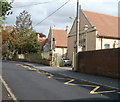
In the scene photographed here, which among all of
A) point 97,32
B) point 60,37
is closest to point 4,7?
point 97,32

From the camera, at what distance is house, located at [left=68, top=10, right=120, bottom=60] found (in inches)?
1273

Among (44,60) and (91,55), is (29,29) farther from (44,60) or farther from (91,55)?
(91,55)

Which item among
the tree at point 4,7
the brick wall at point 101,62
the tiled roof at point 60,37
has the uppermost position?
the tiled roof at point 60,37

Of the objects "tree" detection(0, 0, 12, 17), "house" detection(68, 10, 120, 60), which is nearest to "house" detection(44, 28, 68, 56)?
"house" detection(68, 10, 120, 60)

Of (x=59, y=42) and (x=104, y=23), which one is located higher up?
(x=104, y=23)

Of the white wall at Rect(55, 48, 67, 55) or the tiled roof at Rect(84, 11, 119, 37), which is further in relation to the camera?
the white wall at Rect(55, 48, 67, 55)

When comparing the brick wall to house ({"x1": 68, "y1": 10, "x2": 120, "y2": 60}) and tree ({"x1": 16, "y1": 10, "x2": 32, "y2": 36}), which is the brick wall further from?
tree ({"x1": 16, "y1": 10, "x2": 32, "y2": 36})

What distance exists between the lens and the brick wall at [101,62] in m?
14.8

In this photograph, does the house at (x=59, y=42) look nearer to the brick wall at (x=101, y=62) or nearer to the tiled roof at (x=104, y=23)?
the tiled roof at (x=104, y=23)

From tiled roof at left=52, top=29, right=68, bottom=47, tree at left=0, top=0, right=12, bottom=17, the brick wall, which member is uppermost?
tiled roof at left=52, top=29, right=68, bottom=47

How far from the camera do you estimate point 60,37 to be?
2119 inches

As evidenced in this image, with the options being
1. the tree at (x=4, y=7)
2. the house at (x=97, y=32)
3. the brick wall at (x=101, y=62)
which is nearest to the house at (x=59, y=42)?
the house at (x=97, y=32)

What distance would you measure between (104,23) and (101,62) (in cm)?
2051

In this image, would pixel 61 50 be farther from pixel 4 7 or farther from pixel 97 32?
pixel 4 7
